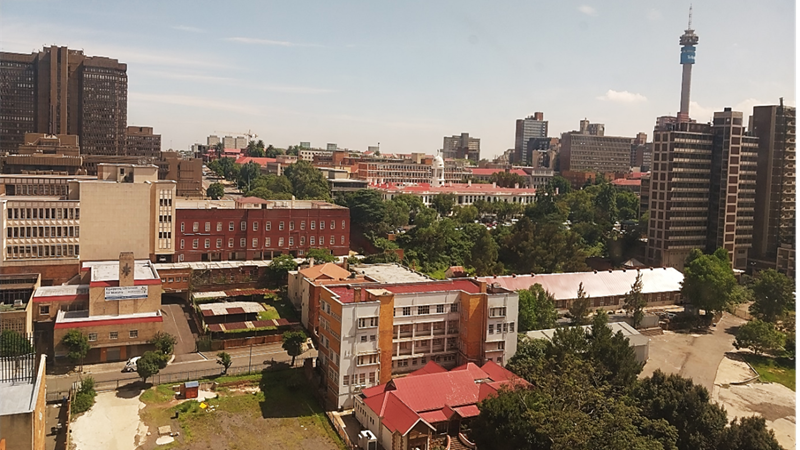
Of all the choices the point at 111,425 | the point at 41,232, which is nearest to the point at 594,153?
the point at 41,232

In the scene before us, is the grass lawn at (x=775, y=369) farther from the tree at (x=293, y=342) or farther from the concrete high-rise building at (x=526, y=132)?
the concrete high-rise building at (x=526, y=132)

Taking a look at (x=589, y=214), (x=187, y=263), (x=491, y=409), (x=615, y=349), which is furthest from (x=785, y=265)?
(x=187, y=263)

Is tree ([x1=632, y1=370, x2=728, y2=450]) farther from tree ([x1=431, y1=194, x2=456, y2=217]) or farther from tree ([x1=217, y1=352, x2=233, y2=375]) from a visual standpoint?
tree ([x1=431, y1=194, x2=456, y2=217])

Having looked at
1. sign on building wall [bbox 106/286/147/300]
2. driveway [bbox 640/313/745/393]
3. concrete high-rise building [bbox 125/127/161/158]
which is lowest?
driveway [bbox 640/313/745/393]

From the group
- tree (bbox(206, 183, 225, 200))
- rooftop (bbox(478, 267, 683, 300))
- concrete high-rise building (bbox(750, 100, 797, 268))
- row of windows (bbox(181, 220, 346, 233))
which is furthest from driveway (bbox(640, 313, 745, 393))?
tree (bbox(206, 183, 225, 200))

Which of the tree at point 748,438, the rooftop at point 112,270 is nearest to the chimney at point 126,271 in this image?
the rooftop at point 112,270
